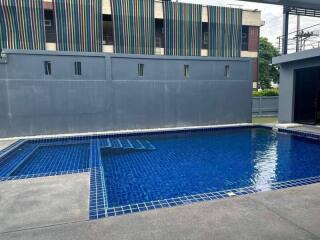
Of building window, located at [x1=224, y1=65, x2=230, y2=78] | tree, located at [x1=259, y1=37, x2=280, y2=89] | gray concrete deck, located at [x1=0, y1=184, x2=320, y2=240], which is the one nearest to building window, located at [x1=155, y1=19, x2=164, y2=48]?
building window, located at [x1=224, y1=65, x2=230, y2=78]

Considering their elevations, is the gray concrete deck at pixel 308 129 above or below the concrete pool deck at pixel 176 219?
above

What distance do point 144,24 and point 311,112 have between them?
10655 millimetres

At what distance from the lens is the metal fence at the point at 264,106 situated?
47.1 feet

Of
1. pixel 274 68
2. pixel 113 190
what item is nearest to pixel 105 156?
pixel 113 190

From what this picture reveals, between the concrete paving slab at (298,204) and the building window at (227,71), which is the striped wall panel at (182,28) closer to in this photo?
the building window at (227,71)

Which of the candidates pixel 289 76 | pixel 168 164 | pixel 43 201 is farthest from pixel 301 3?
pixel 43 201

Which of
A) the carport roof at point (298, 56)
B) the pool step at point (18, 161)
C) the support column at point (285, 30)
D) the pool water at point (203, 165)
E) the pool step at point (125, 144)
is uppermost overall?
the support column at point (285, 30)

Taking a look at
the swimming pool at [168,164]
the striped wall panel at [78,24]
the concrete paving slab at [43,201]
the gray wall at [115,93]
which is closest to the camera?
the concrete paving slab at [43,201]

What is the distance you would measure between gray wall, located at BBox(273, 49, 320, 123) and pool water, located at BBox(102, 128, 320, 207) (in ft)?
7.58

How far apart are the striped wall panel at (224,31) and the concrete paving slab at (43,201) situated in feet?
49.7

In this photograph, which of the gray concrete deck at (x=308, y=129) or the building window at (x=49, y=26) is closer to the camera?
the gray concrete deck at (x=308, y=129)

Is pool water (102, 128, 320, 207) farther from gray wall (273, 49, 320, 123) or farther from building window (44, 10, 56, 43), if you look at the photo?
building window (44, 10, 56, 43)

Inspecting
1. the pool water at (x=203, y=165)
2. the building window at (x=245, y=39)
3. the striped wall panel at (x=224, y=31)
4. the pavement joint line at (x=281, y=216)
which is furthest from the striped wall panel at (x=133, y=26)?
the pavement joint line at (x=281, y=216)

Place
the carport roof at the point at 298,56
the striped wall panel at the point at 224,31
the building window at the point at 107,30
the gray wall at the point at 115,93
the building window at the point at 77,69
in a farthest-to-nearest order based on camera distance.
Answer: the building window at the point at 107,30 < the striped wall panel at the point at 224,31 < the building window at the point at 77,69 < the carport roof at the point at 298,56 < the gray wall at the point at 115,93
